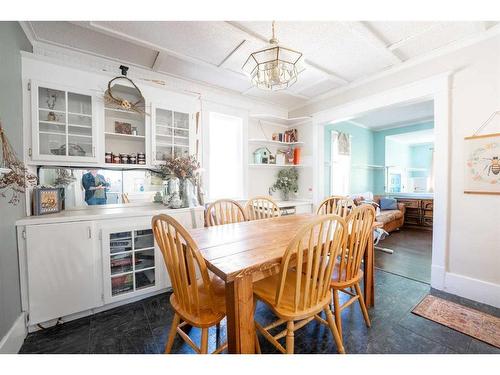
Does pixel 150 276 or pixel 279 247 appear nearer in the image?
pixel 279 247

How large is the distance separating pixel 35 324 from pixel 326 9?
3028 millimetres

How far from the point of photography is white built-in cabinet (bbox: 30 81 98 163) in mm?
1780

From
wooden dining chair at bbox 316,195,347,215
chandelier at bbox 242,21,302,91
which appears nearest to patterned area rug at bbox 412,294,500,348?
wooden dining chair at bbox 316,195,347,215

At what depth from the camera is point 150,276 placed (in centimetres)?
211

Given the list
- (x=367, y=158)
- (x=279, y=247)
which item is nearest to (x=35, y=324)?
(x=279, y=247)

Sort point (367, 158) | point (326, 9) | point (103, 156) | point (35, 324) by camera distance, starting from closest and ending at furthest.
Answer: point (326, 9), point (35, 324), point (103, 156), point (367, 158)

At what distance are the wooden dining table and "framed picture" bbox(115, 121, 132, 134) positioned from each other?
1504 millimetres

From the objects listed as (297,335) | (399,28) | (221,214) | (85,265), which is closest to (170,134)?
(221,214)

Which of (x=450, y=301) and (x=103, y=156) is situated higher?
(x=103, y=156)

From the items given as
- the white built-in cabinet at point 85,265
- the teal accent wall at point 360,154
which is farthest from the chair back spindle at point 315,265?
the teal accent wall at point 360,154

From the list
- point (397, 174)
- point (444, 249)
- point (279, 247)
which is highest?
point (397, 174)

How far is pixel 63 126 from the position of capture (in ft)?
6.33

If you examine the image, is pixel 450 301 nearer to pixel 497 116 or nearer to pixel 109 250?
pixel 497 116
